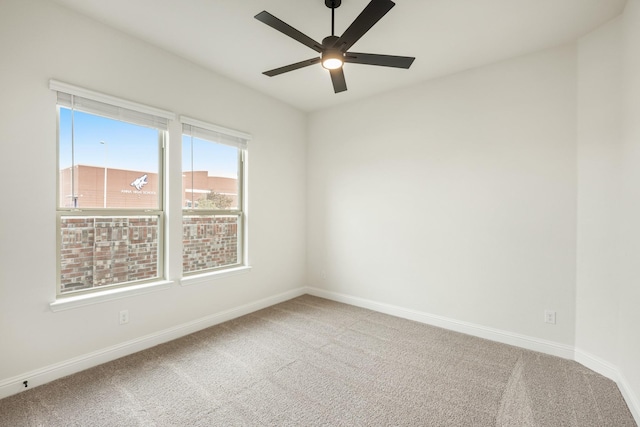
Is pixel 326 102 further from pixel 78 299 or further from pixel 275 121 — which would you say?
pixel 78 299

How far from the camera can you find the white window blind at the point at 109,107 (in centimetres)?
235

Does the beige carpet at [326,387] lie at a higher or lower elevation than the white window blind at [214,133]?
lower

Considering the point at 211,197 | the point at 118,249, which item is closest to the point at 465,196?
the point at 211,197

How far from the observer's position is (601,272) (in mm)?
2469

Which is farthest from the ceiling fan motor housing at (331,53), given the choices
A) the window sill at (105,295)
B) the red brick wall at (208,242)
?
the window sill at (105,295)

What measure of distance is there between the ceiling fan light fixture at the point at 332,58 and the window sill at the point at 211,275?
254 centimetres

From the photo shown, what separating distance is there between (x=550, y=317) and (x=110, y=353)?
160 inches

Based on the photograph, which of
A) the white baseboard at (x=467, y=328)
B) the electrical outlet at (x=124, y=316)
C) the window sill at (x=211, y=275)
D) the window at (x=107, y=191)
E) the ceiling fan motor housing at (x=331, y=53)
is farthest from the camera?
the window sill at (x=211, y=275)

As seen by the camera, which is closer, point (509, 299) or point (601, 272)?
point (601, 272)

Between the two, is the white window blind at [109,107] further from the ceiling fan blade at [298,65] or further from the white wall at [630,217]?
the white wall at [630,217]

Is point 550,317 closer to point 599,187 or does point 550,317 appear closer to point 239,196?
point 599,187

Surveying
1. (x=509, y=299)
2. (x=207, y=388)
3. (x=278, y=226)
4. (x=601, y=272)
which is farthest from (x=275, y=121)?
(x=601, y=272)

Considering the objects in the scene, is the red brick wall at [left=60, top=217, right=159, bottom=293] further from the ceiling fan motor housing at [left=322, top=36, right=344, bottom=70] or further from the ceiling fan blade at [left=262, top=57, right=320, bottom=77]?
the ceiling fan motor housing at [left=322, top=36, right=344, bottom=70]

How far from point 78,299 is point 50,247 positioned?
0.47m
